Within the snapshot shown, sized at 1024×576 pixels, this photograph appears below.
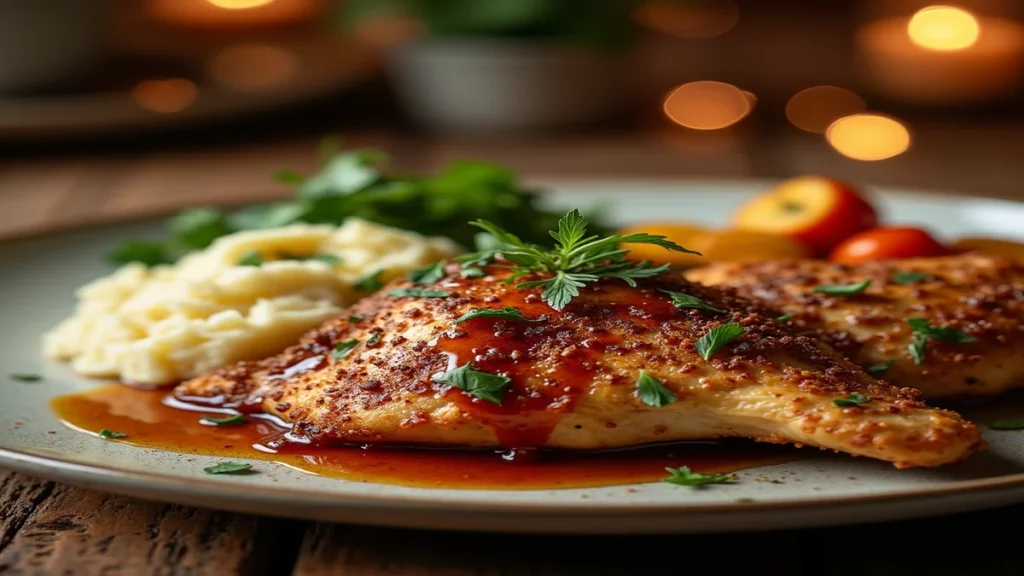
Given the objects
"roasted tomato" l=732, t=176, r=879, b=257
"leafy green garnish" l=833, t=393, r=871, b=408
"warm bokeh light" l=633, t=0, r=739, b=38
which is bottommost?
"leafy green garnish" l=833, t=393, r=871, b=408

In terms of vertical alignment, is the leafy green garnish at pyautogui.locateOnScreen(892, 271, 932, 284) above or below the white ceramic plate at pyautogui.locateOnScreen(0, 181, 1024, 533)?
above

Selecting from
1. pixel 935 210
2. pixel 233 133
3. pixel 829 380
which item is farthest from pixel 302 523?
pixel 233 133

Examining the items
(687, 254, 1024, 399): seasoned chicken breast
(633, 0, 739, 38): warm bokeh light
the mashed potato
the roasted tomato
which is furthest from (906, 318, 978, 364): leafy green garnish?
(633, 0, 739, 38): warm bokeh light

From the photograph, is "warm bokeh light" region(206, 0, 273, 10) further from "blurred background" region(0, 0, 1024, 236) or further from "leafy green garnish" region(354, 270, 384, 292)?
"leafy green garnish" region(354, 270, 384, 292)

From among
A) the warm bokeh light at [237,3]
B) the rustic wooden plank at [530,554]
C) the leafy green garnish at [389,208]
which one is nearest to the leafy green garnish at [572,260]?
the rustic wooden plank at [530,554]

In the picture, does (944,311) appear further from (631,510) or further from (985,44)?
(985,44)

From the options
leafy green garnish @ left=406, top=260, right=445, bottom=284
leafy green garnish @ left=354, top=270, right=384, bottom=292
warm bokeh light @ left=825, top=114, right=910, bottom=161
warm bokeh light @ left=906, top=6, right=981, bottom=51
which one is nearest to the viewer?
leafy green garnish @ left=406, top=260, right=445, bottom=284

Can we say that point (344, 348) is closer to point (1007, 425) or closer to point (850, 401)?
point (850, 401)
